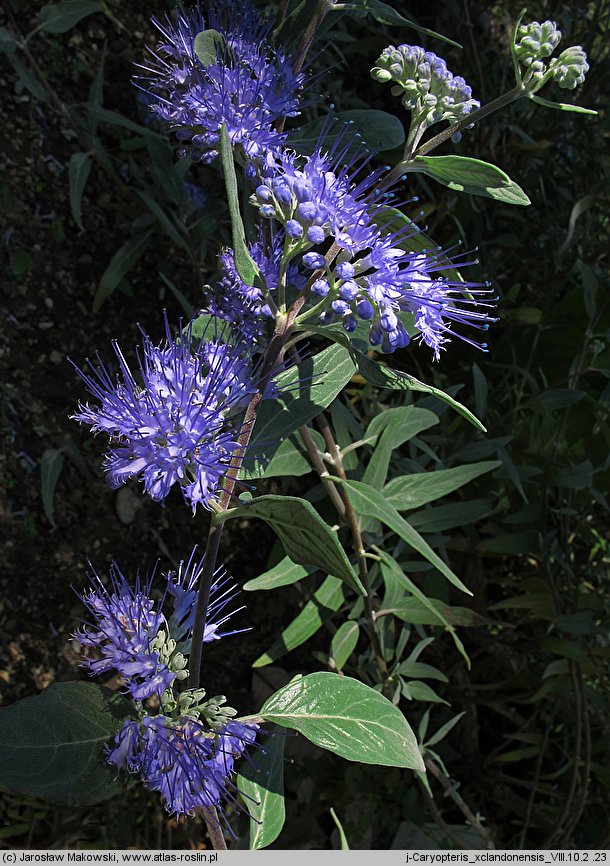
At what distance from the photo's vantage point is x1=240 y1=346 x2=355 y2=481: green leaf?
79cm

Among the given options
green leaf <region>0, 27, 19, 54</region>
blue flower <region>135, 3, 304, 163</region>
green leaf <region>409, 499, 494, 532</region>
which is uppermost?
green leaf <region>0, 27, 19, 54</region>

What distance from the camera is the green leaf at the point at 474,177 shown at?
72 centimetres

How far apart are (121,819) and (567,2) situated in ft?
7.60

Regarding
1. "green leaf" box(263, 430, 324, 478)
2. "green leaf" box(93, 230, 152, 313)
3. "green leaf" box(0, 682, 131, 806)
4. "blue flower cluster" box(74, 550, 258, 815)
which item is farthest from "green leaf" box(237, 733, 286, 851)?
"green leaf" box(93, 230, 152, 313)

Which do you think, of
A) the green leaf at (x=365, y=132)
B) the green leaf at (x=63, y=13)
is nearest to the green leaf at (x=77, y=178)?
the green leaf at (x=63, y=13)

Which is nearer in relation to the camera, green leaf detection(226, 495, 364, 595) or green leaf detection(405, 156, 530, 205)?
green leaf detection(226, 495, 364, 595)

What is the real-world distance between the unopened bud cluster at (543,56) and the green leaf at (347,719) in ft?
2.19

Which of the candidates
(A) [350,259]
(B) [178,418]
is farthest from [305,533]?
(A) [350,259]

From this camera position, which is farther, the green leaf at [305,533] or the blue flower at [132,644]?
the blue flower at [132,644]

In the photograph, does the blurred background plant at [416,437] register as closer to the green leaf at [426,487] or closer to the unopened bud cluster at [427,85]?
the green leaf at [426,487]

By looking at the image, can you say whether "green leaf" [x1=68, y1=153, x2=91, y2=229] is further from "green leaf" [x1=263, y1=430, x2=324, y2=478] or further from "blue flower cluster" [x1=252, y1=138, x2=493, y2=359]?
"blue flower cluster" [x1=252, y1=138, x2=493, y2=359]

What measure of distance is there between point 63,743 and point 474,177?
70cm

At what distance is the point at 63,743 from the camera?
73cm

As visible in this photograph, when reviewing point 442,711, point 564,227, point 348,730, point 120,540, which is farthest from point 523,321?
point 348,730
